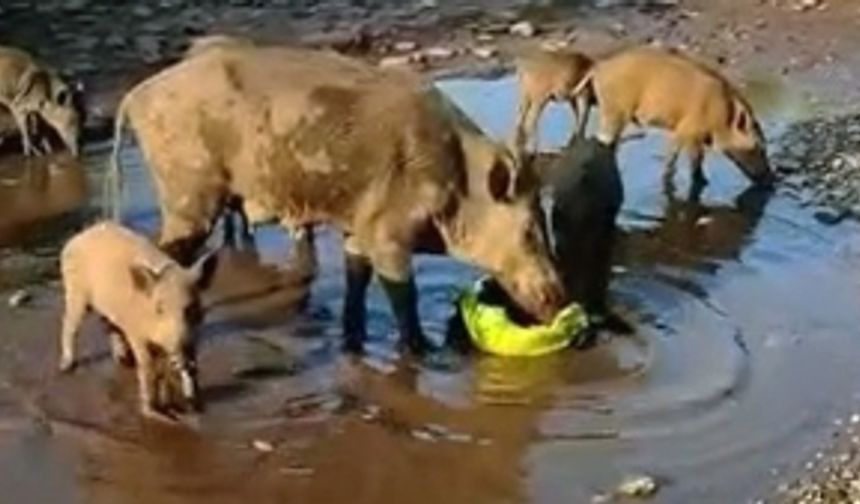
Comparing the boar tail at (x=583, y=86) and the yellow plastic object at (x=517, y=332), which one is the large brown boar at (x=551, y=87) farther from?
the yellow plastic object at (x=517, y=332)

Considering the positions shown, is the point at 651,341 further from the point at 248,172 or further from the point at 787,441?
the point at 248,172

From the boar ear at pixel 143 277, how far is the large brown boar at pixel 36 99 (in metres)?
5.01

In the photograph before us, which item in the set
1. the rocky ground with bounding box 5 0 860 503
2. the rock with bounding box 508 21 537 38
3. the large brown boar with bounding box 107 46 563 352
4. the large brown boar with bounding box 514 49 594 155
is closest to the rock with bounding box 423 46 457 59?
the rocky ground with bounding box 5 0 860 503

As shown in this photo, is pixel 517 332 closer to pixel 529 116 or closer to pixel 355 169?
pixel 355 169

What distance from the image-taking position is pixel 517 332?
1000cm

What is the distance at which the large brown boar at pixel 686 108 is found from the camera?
43.4 ft

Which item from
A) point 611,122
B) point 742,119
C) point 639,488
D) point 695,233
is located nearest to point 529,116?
point 611,122

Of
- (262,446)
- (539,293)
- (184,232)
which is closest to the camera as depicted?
(262,446)

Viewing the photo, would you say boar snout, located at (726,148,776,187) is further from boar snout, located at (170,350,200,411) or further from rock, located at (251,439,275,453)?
rock, located at (251,439,275,453)

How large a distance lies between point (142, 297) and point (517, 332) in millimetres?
1951

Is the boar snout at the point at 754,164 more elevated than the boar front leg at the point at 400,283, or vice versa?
the boar front leg at the point at 400,283

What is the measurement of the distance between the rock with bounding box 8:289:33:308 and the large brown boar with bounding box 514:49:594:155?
4009 millimetres

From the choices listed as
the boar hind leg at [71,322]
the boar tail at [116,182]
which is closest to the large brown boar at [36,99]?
the boar tail at [116,182]

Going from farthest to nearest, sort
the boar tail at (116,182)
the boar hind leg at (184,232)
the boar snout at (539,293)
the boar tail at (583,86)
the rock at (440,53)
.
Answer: the rock at (440,53), the boar tail at (583,86), the boar tail at (116,182), the boar hind leg at (184,232), the boar snout at (539,293)
